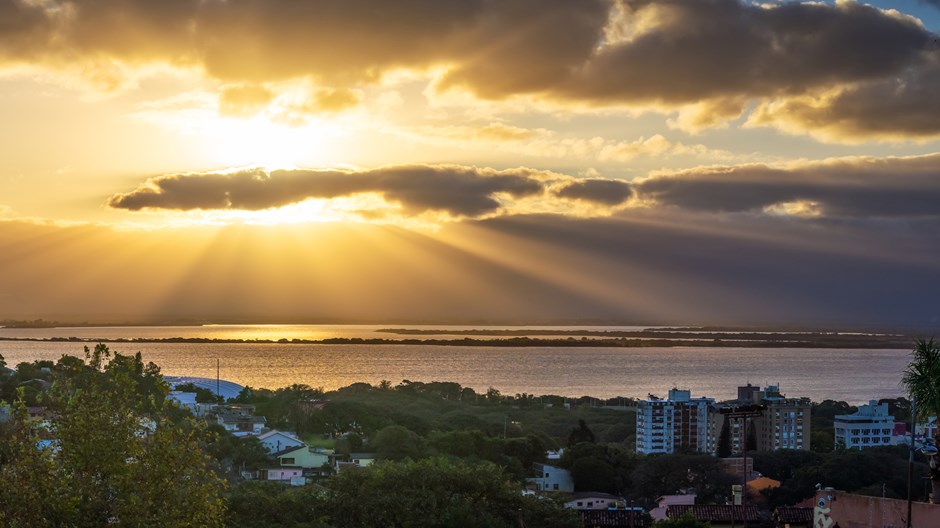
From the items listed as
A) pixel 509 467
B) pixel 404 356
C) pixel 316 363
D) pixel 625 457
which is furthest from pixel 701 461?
pixel 404 356

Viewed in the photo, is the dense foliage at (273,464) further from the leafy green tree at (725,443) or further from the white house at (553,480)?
the leafy green tree at (725,443)

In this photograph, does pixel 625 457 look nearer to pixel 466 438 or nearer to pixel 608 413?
pixel 466 438

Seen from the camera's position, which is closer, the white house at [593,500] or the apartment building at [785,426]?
the white house at [593,500]

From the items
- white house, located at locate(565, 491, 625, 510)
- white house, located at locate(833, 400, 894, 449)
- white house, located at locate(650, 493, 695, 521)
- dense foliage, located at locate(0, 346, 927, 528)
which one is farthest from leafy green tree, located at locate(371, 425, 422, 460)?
white house, located at locate(833, 400, 894, 449)

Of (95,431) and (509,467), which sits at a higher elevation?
(95,431)

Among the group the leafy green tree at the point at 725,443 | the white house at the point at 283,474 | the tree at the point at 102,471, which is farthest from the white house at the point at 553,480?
the tree at the point at 102,471

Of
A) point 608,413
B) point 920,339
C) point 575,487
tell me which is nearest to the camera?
point 920,339
